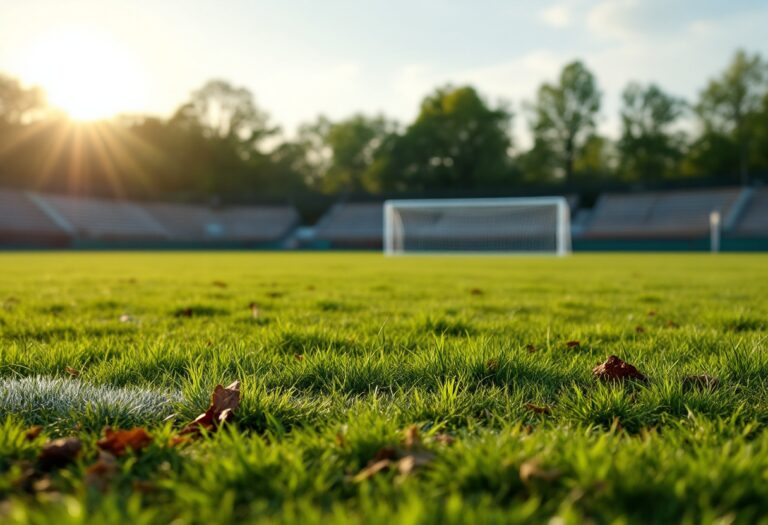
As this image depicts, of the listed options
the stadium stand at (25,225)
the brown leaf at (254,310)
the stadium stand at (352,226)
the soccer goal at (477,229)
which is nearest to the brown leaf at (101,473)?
the brown leaf at (254,310)

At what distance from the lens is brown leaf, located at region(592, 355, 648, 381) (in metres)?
2.24

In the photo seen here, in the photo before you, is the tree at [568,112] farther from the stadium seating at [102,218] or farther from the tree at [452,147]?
the stadium seating at [102,218]

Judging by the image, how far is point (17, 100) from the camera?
52.8 m

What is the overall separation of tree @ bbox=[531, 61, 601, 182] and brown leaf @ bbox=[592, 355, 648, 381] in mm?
57927

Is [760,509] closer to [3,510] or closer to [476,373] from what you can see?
[476,373]

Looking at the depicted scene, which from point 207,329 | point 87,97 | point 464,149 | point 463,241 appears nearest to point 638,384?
point 207,329

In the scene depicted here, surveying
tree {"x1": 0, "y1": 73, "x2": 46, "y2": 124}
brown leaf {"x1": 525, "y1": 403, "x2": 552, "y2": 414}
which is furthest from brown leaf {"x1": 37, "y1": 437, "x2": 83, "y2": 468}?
tree {"x1": 0, "y1": 73, "x2": 46, "y2": 124}

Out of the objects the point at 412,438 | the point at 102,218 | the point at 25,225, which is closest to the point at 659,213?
the point at 102,218

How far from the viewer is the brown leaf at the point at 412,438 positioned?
1452 mm

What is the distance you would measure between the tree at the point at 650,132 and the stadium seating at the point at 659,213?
43.3 feet

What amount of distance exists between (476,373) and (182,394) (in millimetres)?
1127

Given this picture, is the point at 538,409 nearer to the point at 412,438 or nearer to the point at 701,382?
the point at 412,438

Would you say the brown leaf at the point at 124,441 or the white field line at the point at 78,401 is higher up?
the brown leaf at the point at 124,441

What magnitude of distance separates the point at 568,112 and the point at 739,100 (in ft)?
48.3
